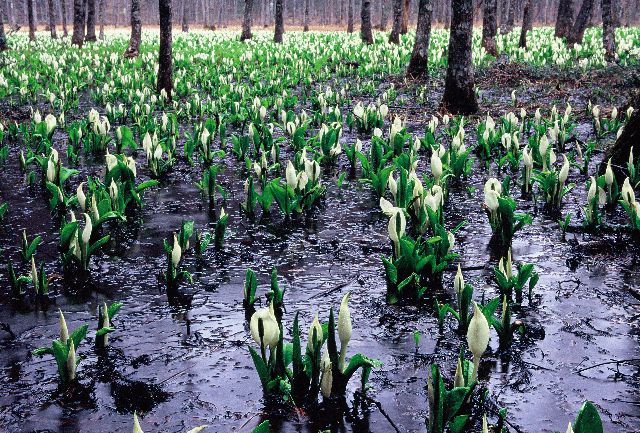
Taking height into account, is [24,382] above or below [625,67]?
below

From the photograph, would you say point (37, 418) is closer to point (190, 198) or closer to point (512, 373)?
point (512, 373)

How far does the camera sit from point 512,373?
9.26ft

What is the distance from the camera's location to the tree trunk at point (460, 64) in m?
9.42

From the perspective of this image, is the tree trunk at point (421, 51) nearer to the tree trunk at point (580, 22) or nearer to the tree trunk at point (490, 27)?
the tree trunk at point (490, 27)

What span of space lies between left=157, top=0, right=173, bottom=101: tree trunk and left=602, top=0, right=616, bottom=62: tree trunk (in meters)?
10.3

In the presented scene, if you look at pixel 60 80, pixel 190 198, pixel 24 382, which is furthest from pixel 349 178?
pixel 60 80

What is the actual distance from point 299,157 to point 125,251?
187cm

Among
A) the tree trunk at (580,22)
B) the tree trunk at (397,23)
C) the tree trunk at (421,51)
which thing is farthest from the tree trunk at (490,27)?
the tree trunk at (397,23)

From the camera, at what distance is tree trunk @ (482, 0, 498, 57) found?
1831 centimetres

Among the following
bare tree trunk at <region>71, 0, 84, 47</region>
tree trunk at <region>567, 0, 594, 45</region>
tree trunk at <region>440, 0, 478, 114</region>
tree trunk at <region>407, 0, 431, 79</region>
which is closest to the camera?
tree trunk at <region>440, 0, 478, 114</region>

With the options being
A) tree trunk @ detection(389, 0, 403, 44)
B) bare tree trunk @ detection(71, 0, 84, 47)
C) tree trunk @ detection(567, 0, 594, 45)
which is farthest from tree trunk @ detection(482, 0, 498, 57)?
bare tree trunk @ detection(71, 0, 84, 47)

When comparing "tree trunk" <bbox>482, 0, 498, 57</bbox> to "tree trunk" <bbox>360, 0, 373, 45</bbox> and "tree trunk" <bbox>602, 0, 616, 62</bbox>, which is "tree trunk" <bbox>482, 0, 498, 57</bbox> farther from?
"tree trunk" <bbox>360, 0, 373, 45</bbox>

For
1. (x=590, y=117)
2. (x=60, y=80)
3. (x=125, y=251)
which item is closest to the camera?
(x=125, y=251)

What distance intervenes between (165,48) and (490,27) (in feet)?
37.6
